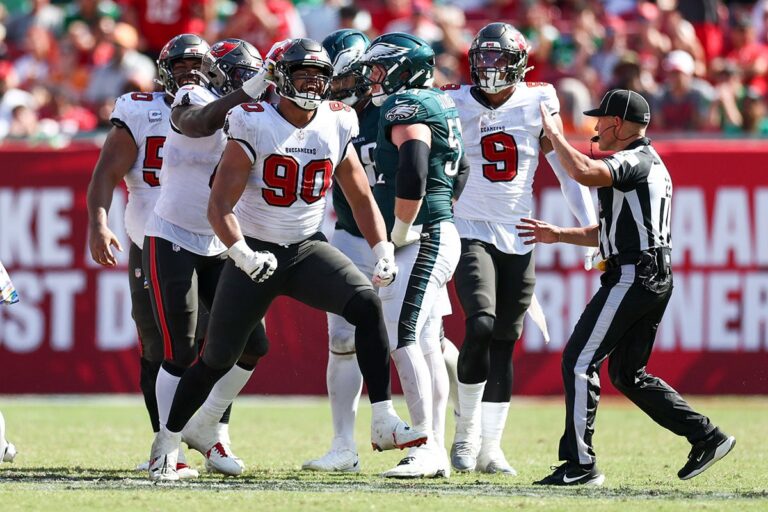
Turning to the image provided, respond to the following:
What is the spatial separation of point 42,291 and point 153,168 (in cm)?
378

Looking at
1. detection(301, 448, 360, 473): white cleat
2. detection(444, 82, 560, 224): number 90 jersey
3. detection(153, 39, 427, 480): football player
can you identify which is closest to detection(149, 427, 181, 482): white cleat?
detection(153, 39, 427, 480): football player

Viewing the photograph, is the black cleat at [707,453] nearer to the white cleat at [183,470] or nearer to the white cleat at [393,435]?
the white cleat at [393,435]

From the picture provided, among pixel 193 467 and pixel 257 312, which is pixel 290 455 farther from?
pixel 257 312

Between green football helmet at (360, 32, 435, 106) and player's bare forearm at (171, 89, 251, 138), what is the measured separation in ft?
2.92

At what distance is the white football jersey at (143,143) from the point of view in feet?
23.2

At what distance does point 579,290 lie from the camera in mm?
10570

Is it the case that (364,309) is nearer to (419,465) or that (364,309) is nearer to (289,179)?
(289,179)

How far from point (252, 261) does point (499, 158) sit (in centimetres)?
190

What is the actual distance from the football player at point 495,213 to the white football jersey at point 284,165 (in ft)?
3.64

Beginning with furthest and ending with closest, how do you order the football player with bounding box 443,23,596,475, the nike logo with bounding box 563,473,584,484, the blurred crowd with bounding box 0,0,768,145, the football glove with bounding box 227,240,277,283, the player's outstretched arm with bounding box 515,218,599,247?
the blurred crowd with bounding box 0,0,768,145, the football player with bounding box 443,23,596,475, the player's outstretched arm with bounding box 515,218,599,247, the nike logo with bounding box 563,473,584,484, the football glove with bounding box 227,240,277,283

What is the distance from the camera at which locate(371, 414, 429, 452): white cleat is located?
6.20 metres

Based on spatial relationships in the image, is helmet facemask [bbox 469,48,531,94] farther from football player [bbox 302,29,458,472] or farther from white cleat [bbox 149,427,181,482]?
white cleat [bbox 149,427,181,482]

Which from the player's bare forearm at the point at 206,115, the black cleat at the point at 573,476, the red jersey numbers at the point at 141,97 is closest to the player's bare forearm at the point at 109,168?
the red jersey numbers at the point at 141,97

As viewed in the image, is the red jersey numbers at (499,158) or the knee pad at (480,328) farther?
the red jersey numbers at (499,158)
